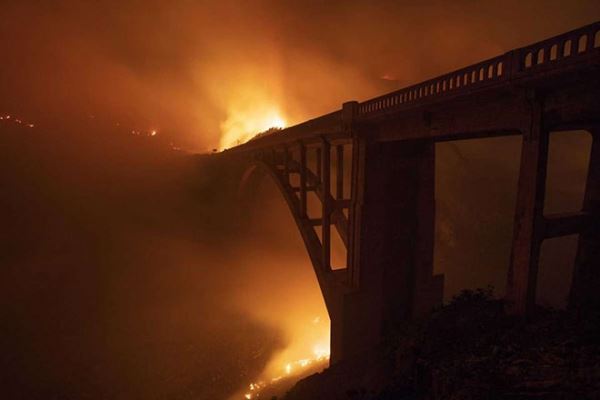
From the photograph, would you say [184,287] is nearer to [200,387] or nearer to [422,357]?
[200,387]

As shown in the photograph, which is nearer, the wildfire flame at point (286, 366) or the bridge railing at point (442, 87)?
the bridge railing at point (442, 87)

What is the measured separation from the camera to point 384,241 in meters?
11.3

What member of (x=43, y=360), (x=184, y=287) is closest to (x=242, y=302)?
(x=184, y=287)

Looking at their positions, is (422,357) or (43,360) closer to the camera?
(422,357)

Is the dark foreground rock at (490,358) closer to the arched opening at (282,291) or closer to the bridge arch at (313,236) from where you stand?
the bridge arch at (313,236)

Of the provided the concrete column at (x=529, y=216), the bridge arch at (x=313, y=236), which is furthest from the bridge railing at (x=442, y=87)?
the bridge arch at (x=313, y=236)

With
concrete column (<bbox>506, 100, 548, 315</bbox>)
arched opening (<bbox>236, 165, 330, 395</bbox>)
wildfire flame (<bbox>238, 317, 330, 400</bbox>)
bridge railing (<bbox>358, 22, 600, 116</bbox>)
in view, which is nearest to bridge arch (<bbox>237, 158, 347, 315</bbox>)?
arched opening (<bbox>236, 165, 330, 395</bbox>)

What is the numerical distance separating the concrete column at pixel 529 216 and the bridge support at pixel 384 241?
4977 mm

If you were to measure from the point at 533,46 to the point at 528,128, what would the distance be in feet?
4.79

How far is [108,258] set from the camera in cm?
2827

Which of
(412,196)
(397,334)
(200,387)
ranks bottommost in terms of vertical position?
(200,387)

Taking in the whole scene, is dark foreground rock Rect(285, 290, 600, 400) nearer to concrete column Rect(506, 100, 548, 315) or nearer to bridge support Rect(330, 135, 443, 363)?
concrete column Rect(506, 100, 548, 315)

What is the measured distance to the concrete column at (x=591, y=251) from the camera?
26.6 ft

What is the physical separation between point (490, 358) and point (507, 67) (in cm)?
552
